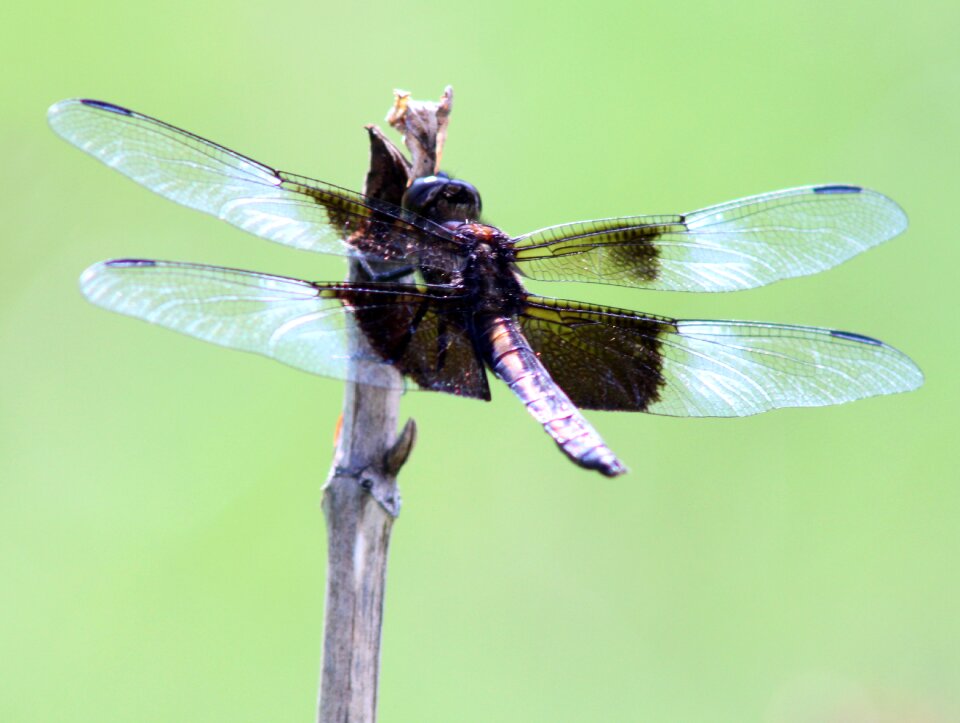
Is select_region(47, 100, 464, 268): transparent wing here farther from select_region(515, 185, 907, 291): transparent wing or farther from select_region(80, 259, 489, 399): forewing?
select_region(515, 185, 907, 291): transparent wing

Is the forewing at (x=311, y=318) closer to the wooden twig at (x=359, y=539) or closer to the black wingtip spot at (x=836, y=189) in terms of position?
the wooden twig at (x=359, y=539)

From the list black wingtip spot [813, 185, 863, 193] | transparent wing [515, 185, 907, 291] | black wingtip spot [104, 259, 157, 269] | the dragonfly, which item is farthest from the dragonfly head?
black wingtip spot [813, 185, 863, 193]

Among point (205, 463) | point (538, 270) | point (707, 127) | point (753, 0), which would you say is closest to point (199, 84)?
point (205, 463)

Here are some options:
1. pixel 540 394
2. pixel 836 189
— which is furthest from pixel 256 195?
pixel 836 189

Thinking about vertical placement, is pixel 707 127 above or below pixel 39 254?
above

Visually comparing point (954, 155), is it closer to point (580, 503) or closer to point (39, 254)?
point (580, 503)

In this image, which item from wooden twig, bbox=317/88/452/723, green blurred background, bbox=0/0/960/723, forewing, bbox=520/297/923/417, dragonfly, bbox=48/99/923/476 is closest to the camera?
wooden twig, bbox=317/88/452/723

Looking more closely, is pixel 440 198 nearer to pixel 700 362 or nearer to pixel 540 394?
pixel 540 394
